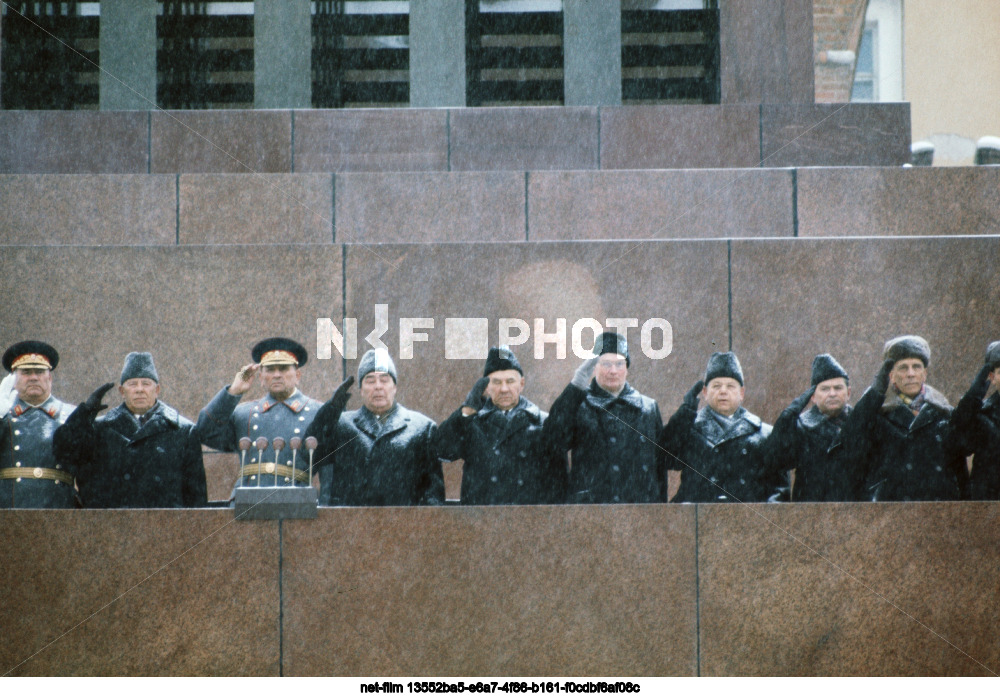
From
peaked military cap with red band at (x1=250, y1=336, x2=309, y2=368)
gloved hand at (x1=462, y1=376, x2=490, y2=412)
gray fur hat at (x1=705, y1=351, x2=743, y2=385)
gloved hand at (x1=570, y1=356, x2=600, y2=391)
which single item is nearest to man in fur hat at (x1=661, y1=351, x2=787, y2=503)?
gray fur hat at (x1=705, y1=351, x2=743, y2=385)

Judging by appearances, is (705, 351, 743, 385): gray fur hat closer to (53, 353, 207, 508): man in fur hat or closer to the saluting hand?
the saluting hand

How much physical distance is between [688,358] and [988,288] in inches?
88.1

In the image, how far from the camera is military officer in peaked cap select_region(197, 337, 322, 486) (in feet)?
24.1

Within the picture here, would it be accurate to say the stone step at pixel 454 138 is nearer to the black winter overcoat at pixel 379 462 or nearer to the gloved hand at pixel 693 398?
the gloved hand at pixel 693 398

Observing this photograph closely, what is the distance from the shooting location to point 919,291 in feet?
28.3

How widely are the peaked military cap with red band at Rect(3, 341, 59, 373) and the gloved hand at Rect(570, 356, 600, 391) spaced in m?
3.43

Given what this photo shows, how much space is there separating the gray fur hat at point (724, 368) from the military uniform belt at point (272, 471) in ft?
8.55

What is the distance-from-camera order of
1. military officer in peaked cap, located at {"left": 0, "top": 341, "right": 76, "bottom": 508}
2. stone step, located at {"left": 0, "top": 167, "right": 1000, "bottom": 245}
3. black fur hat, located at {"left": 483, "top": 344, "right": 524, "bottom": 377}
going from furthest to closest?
1. stone step, located at {"left": 0, "top": 167, "right": 1000, "bottom": 245}
2. black fur hat, located at {"left": 483, "top": 344, "right": 524, "bottom": 377}
3. military officer in peaked cap, located at {"left": 0, "top": 341, "right": 76, "bottom": 508}

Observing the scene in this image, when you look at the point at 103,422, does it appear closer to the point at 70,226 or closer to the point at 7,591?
the point at 7,591

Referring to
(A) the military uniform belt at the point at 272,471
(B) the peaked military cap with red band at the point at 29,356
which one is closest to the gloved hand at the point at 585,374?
(A) the military uniform belt at the point at 272,471

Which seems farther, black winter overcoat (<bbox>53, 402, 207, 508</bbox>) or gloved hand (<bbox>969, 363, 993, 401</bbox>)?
black winter overcoat (<bbox>53, 402, 207, 508</bbox>)

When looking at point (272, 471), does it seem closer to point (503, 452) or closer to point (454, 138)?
point (503, 452)

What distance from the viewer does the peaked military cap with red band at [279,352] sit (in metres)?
7.58

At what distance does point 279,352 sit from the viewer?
24.9ft
